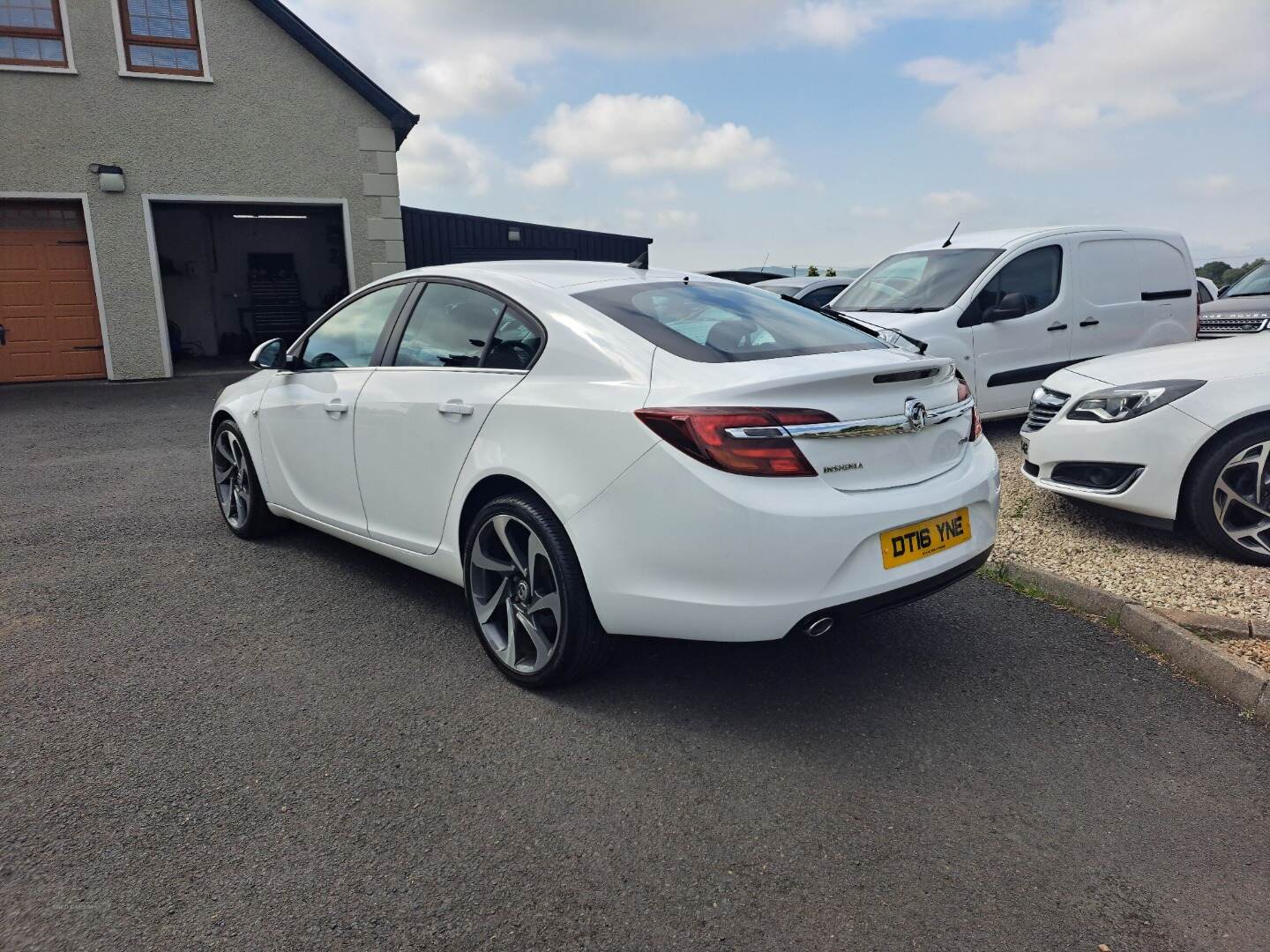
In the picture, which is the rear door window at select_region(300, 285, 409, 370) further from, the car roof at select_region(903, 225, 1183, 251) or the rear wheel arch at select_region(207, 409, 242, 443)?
the car roof at select_region(903, 225, 1183, 251)

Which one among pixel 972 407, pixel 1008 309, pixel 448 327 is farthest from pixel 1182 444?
pixel 448 327

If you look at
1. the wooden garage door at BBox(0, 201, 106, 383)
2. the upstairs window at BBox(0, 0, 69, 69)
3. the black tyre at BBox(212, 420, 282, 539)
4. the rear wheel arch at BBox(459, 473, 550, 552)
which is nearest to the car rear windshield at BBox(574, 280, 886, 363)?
the rear wheel arch at BBox(459, 473, 550, 552)

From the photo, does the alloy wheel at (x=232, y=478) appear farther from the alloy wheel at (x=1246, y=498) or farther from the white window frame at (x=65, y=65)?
the white window frame at (x=65, y=65)

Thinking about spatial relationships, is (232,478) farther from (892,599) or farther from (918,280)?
(918,280)

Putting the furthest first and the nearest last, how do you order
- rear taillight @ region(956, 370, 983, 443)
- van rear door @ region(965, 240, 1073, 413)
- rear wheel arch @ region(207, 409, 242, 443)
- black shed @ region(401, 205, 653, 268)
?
black shed @ region(401, 205, 653, 268) < van rear door @ region(965, 240, 1073, 413) < rear wheel arch @ region(207, 409, 242, 443) < rear taillight @ region(956, 370, 983, 443)

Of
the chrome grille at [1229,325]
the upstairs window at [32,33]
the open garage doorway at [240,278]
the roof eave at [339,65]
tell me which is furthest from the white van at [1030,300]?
the open garage doorway at [240,278]

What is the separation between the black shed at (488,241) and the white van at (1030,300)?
9481 millimetres

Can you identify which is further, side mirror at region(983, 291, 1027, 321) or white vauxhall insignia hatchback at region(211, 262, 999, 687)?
side mirror at region(983, 291, 1027, 321)

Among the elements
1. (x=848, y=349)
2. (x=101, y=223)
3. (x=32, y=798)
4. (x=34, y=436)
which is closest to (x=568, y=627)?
(x=848, y=349)

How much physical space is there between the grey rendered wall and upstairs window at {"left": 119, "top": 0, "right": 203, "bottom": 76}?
202mm

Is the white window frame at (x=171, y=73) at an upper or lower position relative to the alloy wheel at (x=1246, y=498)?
upper

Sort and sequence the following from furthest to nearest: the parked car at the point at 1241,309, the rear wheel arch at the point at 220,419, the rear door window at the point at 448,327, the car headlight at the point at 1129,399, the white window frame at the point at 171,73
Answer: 1. the white window frame at the point at 171,73
2. the parked car at the point at 1241,309
3. the rear wheel arch at the point at 220,419
4. the car headlight at the point at 1129,399
5. the rear door window at the point at 448,327

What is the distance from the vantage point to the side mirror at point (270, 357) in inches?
178

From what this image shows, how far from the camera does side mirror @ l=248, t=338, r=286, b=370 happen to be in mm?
4523
